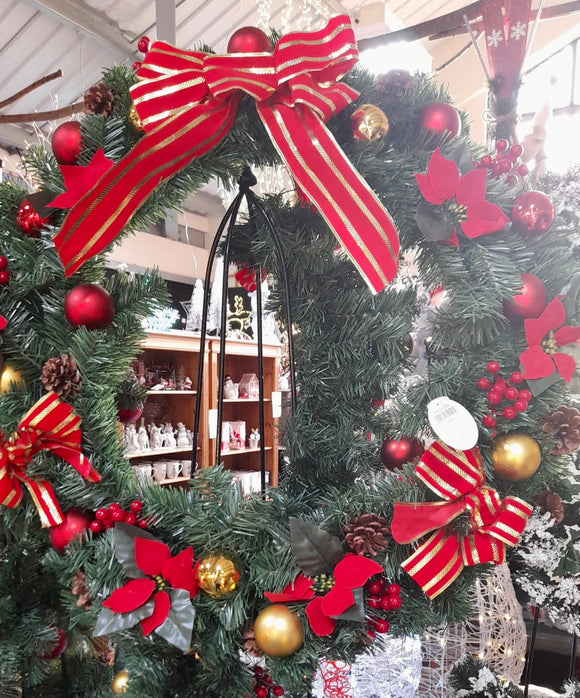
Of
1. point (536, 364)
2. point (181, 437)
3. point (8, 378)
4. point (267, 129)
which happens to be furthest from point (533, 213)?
point (181, 437)

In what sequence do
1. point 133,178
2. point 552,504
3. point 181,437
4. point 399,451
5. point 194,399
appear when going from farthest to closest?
point 194,399, point 181,437, point 399,451, point 552,504, point 133,178

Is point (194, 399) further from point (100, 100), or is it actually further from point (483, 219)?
point (483, 219)


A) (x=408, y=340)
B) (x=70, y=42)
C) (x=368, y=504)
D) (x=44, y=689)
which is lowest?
(x=44, y=689)

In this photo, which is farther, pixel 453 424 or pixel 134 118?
pixel 134 118

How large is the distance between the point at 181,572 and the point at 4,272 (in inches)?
16.9

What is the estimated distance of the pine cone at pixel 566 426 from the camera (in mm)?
642

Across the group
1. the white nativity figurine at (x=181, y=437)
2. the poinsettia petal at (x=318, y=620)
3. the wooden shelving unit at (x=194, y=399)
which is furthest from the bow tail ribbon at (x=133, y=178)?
the white nativity figurine at (x=181, y=437)

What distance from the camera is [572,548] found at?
82 centimetres

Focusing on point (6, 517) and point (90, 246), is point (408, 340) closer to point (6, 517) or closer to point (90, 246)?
point (90, 246)

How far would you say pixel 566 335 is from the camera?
24.4 inches

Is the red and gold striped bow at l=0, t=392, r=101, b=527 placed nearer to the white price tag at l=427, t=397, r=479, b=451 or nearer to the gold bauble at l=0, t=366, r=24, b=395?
the gold bauble at l=0, t=366, r=24, b=395

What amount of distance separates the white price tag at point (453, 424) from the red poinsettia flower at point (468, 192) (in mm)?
189

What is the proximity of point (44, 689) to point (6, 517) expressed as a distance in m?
0.36

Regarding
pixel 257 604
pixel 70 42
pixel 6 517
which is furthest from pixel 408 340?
pixel 70 42
